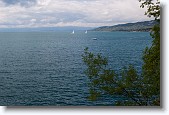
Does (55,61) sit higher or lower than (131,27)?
lower

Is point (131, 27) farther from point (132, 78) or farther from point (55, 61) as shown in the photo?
point (55, 61)

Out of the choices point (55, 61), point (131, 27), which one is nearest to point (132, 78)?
point (131, 27)

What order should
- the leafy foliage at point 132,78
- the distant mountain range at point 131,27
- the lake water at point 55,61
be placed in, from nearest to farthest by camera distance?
the leafy foliage at point 132,78, the distant mountain range at point 131,27, the lake water at point 55,61

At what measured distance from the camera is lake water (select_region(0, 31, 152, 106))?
3734 mm

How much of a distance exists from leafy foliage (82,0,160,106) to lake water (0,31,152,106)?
0.11m

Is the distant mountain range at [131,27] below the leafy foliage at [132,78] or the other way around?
the other way around

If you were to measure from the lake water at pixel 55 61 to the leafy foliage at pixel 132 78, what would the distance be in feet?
0.35

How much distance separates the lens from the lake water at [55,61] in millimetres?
3734

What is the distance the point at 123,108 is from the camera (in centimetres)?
308

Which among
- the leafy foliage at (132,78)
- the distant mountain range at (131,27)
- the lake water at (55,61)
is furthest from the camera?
the lake water at (55,61)

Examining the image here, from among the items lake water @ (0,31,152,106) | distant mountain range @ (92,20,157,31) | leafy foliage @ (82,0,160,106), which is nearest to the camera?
leafy foliage @ (82,0,160,106)

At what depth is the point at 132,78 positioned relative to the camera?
150 inches

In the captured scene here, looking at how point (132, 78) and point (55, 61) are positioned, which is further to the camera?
point (55, 61)

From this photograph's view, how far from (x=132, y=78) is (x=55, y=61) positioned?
1058mm
